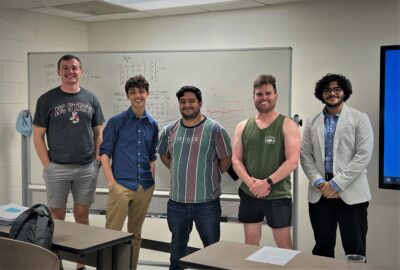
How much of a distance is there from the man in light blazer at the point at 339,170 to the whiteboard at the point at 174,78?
0.67m

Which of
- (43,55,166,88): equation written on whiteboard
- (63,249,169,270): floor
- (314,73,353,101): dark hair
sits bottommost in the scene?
(63,249,169,270): floor

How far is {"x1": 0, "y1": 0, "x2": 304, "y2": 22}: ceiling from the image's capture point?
433 centimetres

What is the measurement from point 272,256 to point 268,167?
972mm

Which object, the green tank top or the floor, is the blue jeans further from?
the floor

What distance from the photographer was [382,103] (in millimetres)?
3672

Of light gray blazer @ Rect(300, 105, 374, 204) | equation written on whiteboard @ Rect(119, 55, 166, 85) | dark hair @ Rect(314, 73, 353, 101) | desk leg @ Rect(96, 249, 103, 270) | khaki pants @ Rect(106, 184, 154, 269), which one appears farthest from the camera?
equation written on whiteboard @ Rect(119, 55, 166, 85)

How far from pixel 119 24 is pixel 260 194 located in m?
2.88

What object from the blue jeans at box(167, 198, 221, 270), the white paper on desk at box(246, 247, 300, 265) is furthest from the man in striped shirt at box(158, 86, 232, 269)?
the white paper on desk at box(246, 247, 300, 265)

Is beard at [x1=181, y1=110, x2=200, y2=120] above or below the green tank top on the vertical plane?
above

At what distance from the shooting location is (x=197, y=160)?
3.24 meters

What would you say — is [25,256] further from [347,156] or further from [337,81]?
[337,81]

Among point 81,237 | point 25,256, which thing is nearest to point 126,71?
point 81,237

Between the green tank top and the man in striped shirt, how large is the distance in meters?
0.20

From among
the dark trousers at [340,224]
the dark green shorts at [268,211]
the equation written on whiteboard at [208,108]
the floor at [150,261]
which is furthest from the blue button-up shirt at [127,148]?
the dark trousers at [340,224]
